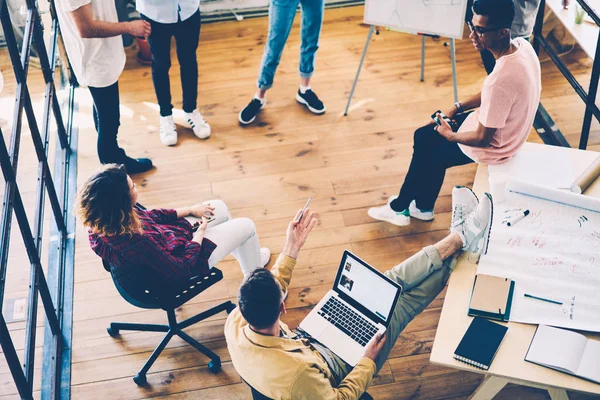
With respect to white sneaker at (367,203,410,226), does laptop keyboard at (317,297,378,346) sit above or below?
above

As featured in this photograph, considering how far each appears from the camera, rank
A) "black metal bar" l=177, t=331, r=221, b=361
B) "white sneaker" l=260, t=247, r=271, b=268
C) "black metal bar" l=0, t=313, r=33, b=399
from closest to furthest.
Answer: "black metal bar" l=0, t=313, r=33, b=399 → "black metal bar" l=177, t=331, r=221, b=361 → "white sneaker" l=260, t=247, r=271, b=268

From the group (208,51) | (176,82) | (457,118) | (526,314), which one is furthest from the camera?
(208,51)

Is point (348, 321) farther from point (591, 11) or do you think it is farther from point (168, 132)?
point (168, 132)

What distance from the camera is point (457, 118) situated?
3.26 meters

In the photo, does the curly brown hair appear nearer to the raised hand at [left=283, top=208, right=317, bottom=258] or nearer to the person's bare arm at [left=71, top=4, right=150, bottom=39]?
the raised hand at [left=283, top=208, right=317, bottom=258]

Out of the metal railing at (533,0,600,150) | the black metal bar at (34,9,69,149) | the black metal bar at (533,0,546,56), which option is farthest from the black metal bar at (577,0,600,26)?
the black metal bar at (34,9,69,149)

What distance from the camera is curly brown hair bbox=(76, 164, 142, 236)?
2373mm

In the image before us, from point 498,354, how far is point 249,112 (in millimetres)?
2511

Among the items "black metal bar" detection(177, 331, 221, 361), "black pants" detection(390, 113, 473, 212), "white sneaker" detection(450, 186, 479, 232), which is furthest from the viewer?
"black pants" detection(390, 113, 473, 212)

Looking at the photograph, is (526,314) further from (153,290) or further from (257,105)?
(257,105)

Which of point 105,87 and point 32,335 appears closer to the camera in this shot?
point 32,335

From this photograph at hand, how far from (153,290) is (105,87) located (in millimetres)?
1299

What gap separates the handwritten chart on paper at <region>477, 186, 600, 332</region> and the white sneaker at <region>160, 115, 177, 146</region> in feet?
7.24

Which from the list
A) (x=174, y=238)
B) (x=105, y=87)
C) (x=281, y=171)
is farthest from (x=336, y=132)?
(x=174, y=238)
